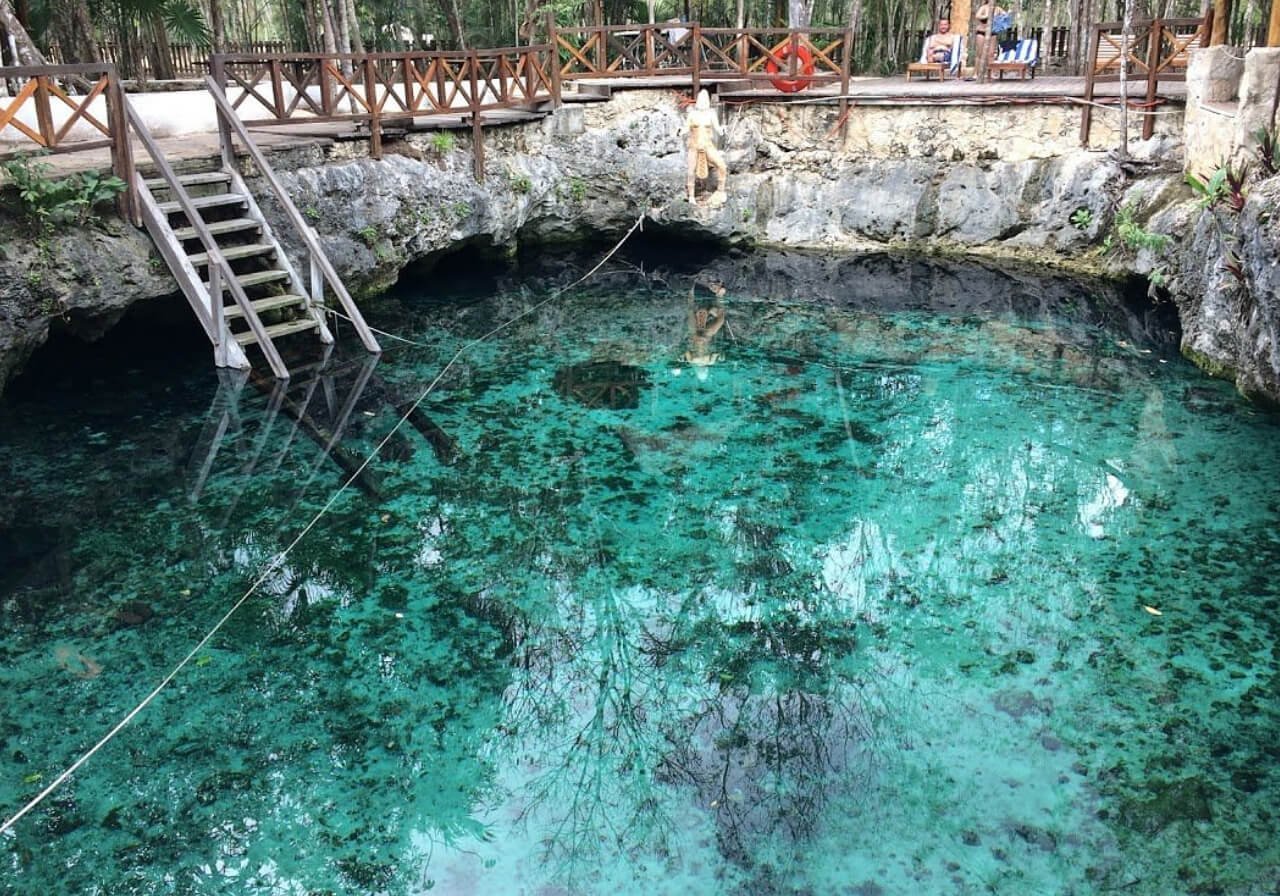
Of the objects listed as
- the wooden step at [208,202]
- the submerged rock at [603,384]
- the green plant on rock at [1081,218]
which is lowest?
the submerged rock at [603,384]

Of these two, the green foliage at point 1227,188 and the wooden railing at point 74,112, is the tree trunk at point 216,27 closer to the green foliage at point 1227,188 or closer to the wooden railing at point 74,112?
the wooden railing at point 74,112

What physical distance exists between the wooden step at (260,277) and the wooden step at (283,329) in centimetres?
48

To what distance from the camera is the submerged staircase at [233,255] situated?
10492 mm

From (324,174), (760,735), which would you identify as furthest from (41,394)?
(760,735)

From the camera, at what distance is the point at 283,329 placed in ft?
36.9

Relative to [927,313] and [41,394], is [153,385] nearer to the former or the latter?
[41,394]

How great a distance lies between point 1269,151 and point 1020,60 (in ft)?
35.1

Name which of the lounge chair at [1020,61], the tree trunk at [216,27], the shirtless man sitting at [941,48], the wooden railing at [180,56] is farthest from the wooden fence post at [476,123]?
the wooden railing at [180,56]

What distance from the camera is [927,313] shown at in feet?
44.1

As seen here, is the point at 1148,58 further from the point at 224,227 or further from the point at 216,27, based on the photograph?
the point at 216,27

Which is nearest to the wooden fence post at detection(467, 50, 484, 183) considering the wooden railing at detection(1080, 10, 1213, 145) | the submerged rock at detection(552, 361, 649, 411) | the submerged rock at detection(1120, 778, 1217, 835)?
the submerged rock at detection(552, 361, 649, 411)

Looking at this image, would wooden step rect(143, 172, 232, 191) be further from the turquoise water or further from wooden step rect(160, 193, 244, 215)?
the turquoise water

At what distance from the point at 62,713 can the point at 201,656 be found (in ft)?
2.59

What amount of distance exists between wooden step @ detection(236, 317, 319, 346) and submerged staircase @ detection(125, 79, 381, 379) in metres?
0.01
